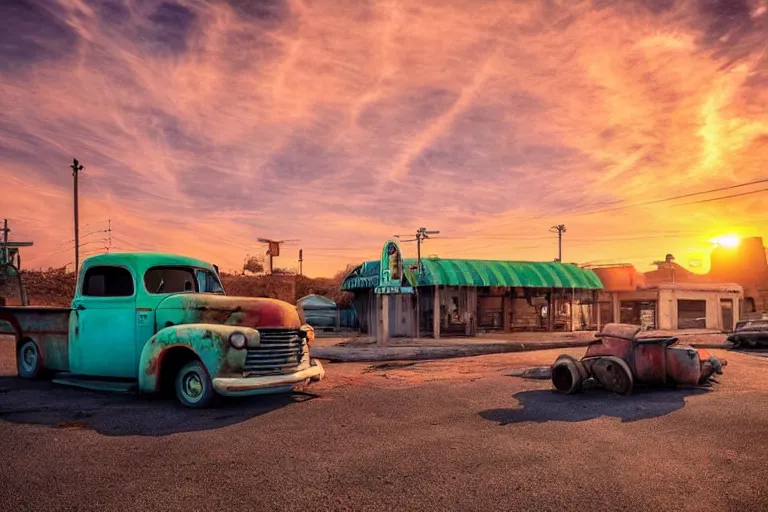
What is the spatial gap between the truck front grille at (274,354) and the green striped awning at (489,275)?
60.6 ft

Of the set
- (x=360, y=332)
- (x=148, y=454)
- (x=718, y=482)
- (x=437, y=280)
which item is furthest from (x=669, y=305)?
(x=148, y=454)

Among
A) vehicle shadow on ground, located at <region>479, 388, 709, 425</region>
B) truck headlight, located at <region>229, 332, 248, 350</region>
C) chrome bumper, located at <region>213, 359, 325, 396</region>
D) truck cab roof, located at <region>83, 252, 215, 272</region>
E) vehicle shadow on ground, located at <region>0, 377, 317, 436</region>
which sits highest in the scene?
truck cab roof, located at <region>83, 252, 215, 272</region>

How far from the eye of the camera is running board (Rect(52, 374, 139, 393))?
8327 mm

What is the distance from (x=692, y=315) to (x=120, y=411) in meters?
38.9

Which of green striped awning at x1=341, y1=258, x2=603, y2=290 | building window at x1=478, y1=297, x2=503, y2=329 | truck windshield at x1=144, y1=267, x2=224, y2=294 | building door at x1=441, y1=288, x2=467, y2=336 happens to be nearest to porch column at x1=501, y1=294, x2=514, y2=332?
building window at x1=478, y1=297, x2=503, y2=329

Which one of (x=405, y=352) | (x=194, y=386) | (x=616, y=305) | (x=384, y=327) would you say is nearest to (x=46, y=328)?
(x=194, y=386)

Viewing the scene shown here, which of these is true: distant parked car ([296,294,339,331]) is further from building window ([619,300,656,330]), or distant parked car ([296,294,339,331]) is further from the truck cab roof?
the truck cab roof

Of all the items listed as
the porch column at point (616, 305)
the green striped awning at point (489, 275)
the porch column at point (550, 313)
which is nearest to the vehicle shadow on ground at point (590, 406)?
the green striped awning at point (489, 275)

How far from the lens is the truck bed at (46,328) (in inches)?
380

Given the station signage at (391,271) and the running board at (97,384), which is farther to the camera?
the station signage at (391,271)

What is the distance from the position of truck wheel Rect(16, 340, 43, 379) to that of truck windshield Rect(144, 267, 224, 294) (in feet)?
10.5

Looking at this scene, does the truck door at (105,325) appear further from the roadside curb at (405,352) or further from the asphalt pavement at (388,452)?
the roadside curb at (405,352)

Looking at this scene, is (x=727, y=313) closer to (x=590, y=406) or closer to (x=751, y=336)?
(x=751, y=336)

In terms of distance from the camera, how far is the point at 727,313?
37312 mm
